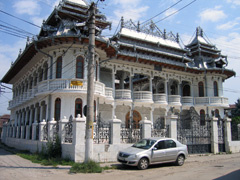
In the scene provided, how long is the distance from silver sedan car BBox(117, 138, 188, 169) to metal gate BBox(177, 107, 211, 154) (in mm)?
4144

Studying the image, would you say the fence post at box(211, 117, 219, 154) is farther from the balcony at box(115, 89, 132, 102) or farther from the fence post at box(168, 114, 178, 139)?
the balcony at box(115, 89, 132, 102)

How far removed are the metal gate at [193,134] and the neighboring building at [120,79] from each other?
0.24 ft

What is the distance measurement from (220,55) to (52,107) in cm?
2266

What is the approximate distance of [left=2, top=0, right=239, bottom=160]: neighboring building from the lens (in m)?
18.8

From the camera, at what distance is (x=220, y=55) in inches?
1224

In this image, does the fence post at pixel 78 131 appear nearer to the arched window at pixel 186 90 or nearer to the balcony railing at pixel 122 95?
the balcony railing at pixel 122 95

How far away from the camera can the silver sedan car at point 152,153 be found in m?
11.7

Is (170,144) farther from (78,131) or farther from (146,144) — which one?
(78,131)

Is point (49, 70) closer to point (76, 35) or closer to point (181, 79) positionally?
point (76, 35)

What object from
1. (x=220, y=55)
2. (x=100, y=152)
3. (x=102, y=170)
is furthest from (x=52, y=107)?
(x=220, y=55)

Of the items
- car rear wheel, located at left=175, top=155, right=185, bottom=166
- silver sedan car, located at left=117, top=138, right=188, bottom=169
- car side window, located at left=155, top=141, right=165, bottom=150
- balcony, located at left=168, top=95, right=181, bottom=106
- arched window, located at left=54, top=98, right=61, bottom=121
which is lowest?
car rear wheel, located at left=175, top=155, right=185, bottom=166

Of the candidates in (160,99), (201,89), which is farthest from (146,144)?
(201,89)

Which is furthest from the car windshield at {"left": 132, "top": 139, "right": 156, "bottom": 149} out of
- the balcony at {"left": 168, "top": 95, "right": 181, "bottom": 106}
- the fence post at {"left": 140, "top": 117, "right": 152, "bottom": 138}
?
the balcony at {"left": 168, "top": 95, "right": 181, "bottom": 106}

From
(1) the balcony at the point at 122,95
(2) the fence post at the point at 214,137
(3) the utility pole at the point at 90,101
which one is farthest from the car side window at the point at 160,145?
(1) the balcony at the point at 122,95
